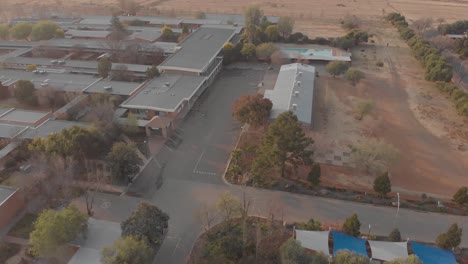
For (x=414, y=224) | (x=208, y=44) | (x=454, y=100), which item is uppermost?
(x=208, y=44)

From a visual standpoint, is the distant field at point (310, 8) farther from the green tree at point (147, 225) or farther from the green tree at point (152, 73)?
the green tree at point (147, 225)

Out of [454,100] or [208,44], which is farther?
[208,44]

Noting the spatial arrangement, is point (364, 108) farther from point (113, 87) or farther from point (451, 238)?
point (113, 87)

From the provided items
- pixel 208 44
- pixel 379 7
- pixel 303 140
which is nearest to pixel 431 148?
pixel 303 140

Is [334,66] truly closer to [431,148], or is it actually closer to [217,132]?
[431,148]

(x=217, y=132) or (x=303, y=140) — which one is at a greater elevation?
(x=303, y=140)

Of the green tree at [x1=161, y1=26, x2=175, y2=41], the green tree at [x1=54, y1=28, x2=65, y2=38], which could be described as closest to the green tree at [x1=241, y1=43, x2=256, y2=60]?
the green tree at [x1=161, y1=26, x2=175, y2=41]
